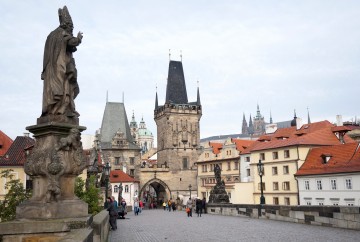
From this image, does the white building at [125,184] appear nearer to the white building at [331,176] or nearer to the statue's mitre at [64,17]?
the white building at [331,176]

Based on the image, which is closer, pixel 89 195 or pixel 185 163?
pixel 89 195

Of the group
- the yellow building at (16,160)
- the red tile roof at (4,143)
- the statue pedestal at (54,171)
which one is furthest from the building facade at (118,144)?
the statue pedestal at (54,171)

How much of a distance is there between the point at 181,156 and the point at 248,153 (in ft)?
82.5

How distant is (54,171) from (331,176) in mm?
33394

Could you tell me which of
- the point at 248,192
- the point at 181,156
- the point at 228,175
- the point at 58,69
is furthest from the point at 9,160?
the point at 181,156

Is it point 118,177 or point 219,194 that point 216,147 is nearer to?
point 118,177

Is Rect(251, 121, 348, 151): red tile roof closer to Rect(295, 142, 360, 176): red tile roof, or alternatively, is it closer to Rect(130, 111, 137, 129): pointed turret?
Rect(295, 142, 360, 176): red tile roof

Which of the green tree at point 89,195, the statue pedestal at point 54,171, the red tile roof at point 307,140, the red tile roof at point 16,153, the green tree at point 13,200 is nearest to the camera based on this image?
the statue pedestal at point 54,171

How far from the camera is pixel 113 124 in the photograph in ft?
253

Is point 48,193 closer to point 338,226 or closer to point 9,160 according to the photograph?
point 338,226

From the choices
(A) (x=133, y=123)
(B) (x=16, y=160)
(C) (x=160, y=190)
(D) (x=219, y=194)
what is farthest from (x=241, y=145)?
(A) (x=133, y=123)

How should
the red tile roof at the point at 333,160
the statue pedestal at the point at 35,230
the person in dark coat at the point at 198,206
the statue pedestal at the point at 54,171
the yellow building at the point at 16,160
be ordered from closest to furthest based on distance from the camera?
1. the statue pedestal at the point at 35,230
2. the statue pedestal at the point at 54,171
3. the person in dark coat at the point at 198,206
4. the red tile roof at the point at 333,160
5. the yellow building at the point at 16,160

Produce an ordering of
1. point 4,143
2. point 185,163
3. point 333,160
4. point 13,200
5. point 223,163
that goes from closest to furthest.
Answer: point 13,200 < point 333,160 < point 4,143 < point 223,163 < point 185,163

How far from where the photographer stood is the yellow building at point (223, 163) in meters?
55.0
